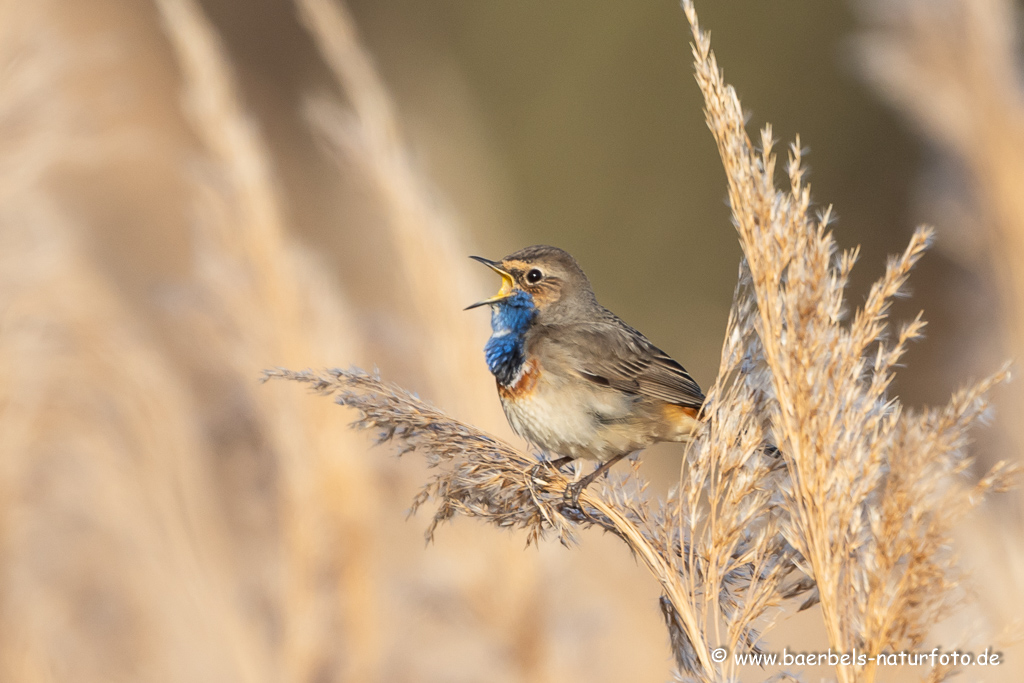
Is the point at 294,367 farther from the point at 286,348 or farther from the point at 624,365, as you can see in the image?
the point at 624,365

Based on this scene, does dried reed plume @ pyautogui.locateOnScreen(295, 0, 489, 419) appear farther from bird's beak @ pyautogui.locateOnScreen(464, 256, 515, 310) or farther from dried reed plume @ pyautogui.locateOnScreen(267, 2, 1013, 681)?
dried reed plume @ pyautogui.locateOnScreen(267, 2, 1013, 681)

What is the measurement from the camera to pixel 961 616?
245cm

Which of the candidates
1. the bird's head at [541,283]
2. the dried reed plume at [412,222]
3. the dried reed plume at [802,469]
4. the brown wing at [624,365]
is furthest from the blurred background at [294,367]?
the dried reed plume at [802,469]

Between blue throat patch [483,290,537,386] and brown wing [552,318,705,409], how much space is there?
0.14m

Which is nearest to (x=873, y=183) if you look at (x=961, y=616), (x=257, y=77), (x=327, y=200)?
(x=327, y=200)

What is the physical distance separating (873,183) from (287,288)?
36.7ft

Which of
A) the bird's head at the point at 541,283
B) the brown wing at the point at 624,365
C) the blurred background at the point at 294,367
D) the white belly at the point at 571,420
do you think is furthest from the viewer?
A: the bird's head at the point at 541,283

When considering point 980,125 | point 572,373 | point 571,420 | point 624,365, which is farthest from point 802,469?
point 980,125

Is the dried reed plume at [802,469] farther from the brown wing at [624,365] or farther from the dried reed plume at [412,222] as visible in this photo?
the dried reed plume at [412,222]

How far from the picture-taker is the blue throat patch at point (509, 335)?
10.8ft

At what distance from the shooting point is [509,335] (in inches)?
134

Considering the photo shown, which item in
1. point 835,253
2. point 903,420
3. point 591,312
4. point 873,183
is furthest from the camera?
point 873,183

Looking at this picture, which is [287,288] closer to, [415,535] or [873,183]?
[415,535]

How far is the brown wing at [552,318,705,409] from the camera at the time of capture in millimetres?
3246
